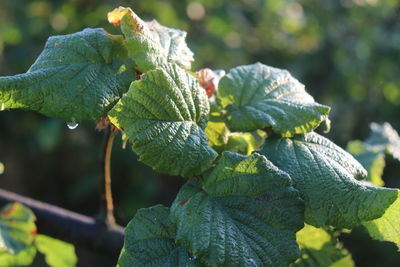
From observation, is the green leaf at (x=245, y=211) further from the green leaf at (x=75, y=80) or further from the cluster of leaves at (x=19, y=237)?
the cluster of leaves at (x=19, y=237)

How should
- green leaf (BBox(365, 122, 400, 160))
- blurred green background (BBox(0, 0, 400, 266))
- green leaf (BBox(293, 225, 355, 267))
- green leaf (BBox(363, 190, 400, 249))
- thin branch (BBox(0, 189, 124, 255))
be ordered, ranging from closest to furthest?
green leaf (BBox(363, 190, 400, 249)) → green leaf (BBox(293, 225, 355, 267)) → thin branch (BBox(0, 189, 124, 255)) → green leaf (BBox(365, 122, 400, 160)) → blurred green background (BBox(0, 0, 400, 266))

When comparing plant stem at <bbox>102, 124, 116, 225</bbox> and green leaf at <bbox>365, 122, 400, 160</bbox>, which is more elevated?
green leaf at <bbox>365, 122, 400, 160</bbox>

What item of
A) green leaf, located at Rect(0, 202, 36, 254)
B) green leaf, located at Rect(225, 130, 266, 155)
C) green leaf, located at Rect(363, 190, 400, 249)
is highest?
green leaf, located at Rect(225, 130, 266, 155)

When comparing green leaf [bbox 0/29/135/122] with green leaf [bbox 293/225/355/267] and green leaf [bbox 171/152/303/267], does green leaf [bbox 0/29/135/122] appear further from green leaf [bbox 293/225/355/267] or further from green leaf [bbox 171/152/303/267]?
green leaf [bbox 293/225/355/267]

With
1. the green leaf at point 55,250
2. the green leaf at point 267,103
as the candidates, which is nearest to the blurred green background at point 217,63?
the green leaf at point 55,250

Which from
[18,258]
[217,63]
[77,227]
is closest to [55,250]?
[18,258]

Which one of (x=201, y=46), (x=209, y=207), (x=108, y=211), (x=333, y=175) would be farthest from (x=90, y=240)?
(x=201, y=46)

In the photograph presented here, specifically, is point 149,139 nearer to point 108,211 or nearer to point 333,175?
point 333,175

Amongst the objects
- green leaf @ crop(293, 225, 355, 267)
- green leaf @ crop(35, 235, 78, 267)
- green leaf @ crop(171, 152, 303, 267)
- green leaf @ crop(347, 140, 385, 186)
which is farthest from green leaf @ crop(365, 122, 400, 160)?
green leaf @ crop(35, 235, 78, 267)
